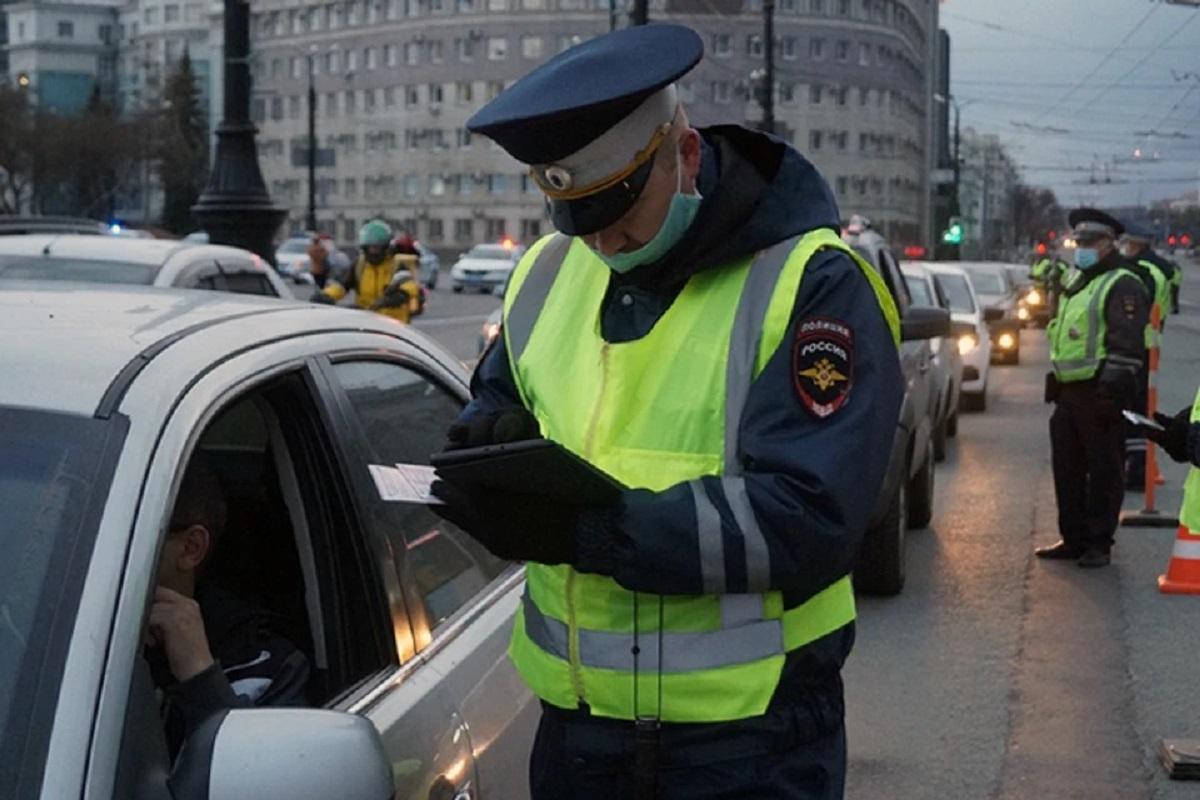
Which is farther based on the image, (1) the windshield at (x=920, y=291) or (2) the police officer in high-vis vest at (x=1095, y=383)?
(1) the windshield at (x=920, y=291)

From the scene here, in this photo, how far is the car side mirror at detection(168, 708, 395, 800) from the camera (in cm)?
222

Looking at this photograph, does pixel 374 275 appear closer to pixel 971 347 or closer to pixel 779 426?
pixel 971 347

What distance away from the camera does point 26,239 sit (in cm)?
977

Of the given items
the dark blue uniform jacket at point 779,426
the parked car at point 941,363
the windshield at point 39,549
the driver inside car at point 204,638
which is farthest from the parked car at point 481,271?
the windshield at point 39,549

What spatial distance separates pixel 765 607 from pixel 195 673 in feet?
2.79

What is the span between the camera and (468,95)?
11694 cm

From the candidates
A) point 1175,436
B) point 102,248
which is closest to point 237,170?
point 102,248

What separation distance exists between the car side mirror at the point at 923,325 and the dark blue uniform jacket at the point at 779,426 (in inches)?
280

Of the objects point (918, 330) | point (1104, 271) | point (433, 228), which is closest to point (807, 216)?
point (918, 330)

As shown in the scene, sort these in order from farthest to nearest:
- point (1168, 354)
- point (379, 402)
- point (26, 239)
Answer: point (1168, 354) < point (26, 239) < point (379, 402)

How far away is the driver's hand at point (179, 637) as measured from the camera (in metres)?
2.89

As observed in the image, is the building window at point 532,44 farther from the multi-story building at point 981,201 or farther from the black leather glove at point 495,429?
the black leather glove at point 495,429

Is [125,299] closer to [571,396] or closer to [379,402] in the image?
[379,402]

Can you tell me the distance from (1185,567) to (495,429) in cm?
724
